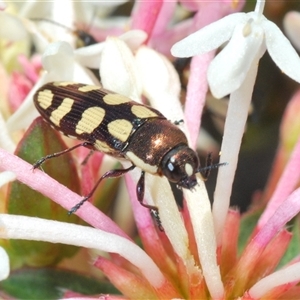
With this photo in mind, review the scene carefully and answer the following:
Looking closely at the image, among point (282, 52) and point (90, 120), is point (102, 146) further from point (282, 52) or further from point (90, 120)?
point (282, 52)

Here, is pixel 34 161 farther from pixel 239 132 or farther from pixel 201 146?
pixel 201 146

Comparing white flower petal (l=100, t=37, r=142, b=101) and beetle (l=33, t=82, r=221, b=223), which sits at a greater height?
white flower petal (l=100, t=37, r=142, b=101)

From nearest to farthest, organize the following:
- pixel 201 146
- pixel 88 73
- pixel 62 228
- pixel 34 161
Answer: pixel 62 228
pixel 34 161
pixel 88 73
pixel 201 146

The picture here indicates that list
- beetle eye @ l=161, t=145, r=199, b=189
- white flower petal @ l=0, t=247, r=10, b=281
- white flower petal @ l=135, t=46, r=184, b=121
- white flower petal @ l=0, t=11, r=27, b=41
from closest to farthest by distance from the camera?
white flower petal @ l=0, t=247, r=10, b=281, beetle eye @ l=161, t=145, r=199, b=189, white flower petal @ l=135, t=46, r=184, b=121, white flower petal @ l=0, t=11, r=27, b=41

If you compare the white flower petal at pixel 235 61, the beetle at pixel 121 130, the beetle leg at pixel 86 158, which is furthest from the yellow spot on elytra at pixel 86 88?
the white flower petal at pixel 235 61

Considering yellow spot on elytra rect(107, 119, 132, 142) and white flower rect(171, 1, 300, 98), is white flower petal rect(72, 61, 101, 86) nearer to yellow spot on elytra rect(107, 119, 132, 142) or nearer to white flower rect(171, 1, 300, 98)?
yellow spot on elytra rect(107, 119, 132, 142)

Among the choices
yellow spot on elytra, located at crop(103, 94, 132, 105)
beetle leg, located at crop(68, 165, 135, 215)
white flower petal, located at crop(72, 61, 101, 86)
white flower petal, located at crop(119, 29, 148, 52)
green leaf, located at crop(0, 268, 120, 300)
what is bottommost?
green leaf, located at crop(0, 268, 120, 300)

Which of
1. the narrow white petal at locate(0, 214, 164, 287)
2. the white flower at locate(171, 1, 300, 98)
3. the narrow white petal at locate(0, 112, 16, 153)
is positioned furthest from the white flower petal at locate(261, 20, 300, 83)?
the narrow white petal at locate(0, 112, 16, 153)

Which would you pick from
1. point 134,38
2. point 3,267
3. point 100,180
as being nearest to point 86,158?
point 100,180

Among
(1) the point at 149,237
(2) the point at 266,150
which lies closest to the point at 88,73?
(1) the point at 149,237
